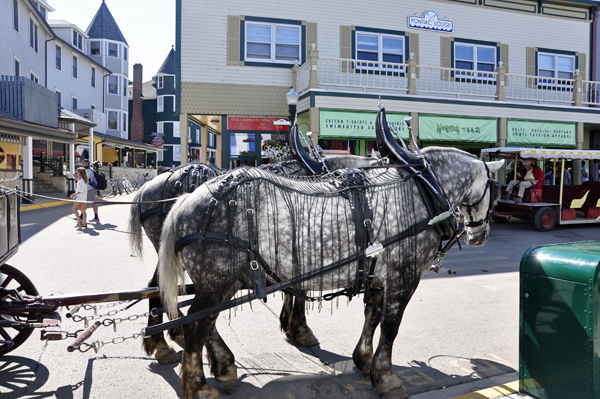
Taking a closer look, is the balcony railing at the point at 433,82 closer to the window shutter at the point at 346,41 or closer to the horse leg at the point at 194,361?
the window shutter at the point at 346,41

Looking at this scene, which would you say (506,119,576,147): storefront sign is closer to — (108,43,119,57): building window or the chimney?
(108,43,119,57): building window

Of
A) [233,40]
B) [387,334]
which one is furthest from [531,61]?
[387,334]

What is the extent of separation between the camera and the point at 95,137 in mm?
32750

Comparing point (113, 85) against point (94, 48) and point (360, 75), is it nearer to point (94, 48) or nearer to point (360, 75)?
point (94, 48)

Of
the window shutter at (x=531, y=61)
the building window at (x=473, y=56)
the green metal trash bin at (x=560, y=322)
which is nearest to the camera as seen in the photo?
the green metal trash bin at (x=560, y=322)

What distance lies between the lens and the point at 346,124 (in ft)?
51.8

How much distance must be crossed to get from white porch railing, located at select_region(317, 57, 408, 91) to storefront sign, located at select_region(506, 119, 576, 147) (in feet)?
15.5

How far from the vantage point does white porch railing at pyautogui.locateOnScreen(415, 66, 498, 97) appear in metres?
17.5

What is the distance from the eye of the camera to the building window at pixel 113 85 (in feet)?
148

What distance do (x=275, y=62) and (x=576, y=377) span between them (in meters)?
15.3

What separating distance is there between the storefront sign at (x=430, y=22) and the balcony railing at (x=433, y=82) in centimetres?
173

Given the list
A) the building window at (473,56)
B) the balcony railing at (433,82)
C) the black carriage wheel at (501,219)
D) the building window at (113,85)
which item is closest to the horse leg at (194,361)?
the balcony railing at (433,82)

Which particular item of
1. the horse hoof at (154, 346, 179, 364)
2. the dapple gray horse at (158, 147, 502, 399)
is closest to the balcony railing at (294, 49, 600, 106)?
the dapple gray horse at (158, 147, 502, 399)

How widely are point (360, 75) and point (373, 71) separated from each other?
2.06ft
